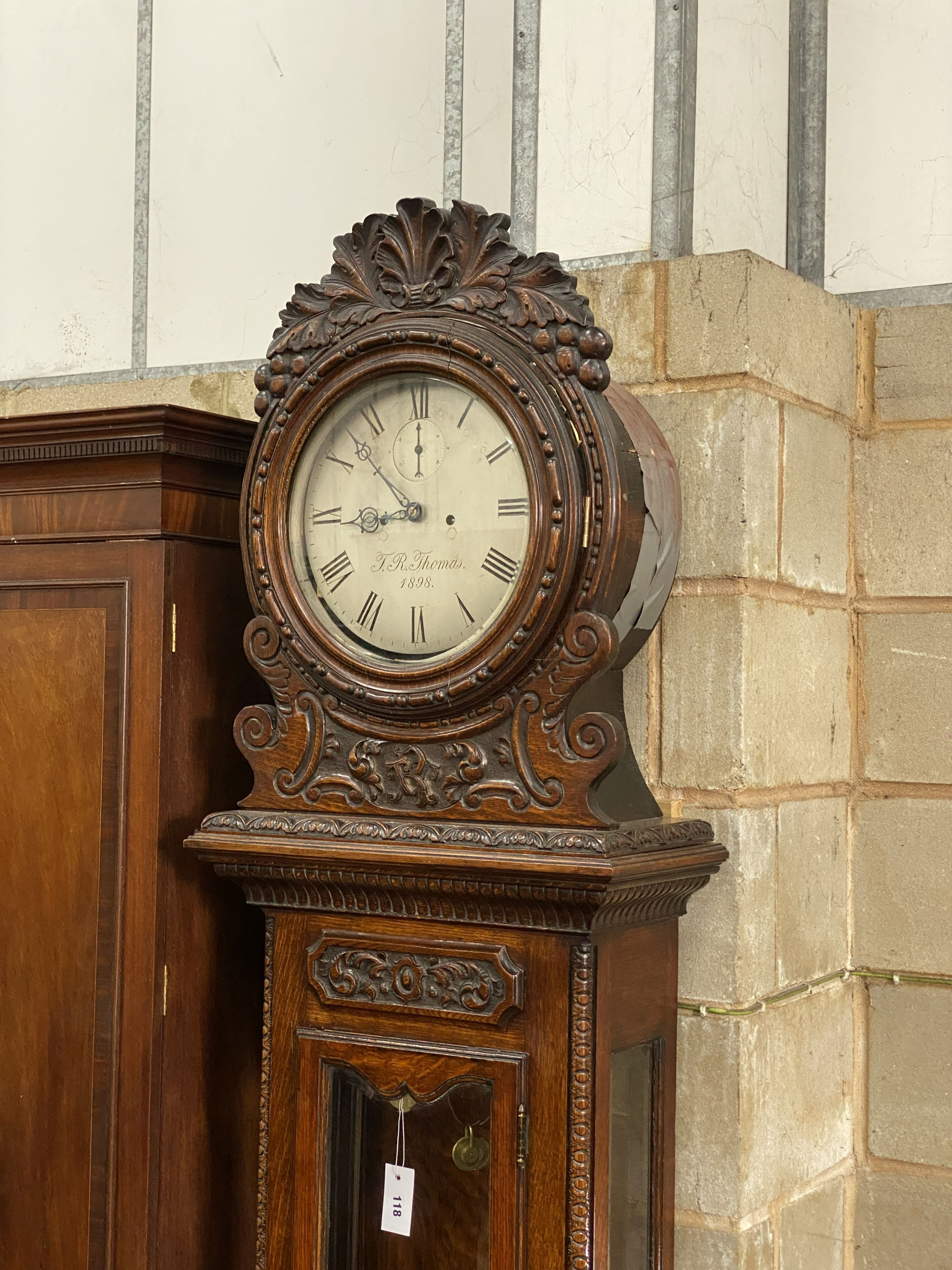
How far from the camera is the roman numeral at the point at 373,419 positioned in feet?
6.97

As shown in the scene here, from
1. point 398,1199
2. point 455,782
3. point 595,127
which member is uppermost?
point 595,127

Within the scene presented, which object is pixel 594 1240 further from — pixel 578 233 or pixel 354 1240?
pixel 578 233

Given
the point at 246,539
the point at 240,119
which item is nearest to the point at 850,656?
the point at 246,539

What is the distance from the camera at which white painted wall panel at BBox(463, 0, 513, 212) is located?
2943 millimetres

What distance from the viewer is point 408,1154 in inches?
83.4

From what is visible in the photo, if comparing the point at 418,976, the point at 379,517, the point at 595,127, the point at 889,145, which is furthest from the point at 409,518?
the point at 889,145

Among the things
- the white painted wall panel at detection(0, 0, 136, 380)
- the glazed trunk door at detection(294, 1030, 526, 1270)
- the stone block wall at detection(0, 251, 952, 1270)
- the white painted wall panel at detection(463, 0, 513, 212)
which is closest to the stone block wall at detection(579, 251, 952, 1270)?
the stone block wall at detection(0, 251, 952, 1270)

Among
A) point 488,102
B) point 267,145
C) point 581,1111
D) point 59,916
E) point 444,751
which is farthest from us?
point 267,145

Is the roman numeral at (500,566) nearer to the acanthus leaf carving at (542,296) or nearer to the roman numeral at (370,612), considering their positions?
the roman numeral at (370,612)

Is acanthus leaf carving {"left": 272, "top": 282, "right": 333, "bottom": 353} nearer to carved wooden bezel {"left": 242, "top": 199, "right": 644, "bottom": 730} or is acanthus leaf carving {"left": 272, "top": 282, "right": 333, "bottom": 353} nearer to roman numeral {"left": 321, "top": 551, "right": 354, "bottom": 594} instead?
carved wooden bezel {"left": 242, "top": 199, "right": 644, "bottom": 730}

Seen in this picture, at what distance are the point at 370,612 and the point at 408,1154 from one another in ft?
2.42

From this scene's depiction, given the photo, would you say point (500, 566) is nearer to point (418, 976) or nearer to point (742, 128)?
point (418, 976)

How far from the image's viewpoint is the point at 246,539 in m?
2.19

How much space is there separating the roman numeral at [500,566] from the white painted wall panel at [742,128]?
0.69 m
